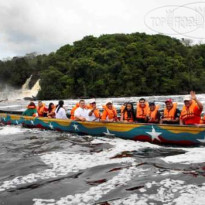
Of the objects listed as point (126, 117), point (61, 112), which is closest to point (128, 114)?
point (126, 117)

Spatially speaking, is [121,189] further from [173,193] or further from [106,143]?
[106,143]

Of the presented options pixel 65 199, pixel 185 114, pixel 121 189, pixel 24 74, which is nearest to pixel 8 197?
pixel 65 199

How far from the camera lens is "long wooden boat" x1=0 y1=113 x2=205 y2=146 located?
8.27m

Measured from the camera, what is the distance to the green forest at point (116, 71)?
198ft

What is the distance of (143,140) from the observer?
9.30 meters

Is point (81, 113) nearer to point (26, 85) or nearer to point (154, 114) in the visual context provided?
point (154, 114)

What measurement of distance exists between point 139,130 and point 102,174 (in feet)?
11.8

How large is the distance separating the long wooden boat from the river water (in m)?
0.30

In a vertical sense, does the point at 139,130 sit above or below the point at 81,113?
below

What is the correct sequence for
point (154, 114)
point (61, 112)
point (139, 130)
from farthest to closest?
point (61, 112) < point (154, 114) < point (139, 130)

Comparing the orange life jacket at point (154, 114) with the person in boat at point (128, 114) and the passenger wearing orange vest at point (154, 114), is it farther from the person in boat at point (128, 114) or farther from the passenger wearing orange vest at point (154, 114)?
the person in boat at point (128, 114)

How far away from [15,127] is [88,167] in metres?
9.45

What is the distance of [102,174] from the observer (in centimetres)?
592

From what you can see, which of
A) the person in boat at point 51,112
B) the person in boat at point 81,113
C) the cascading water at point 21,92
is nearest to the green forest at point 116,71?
the cascading water at point 21,92
